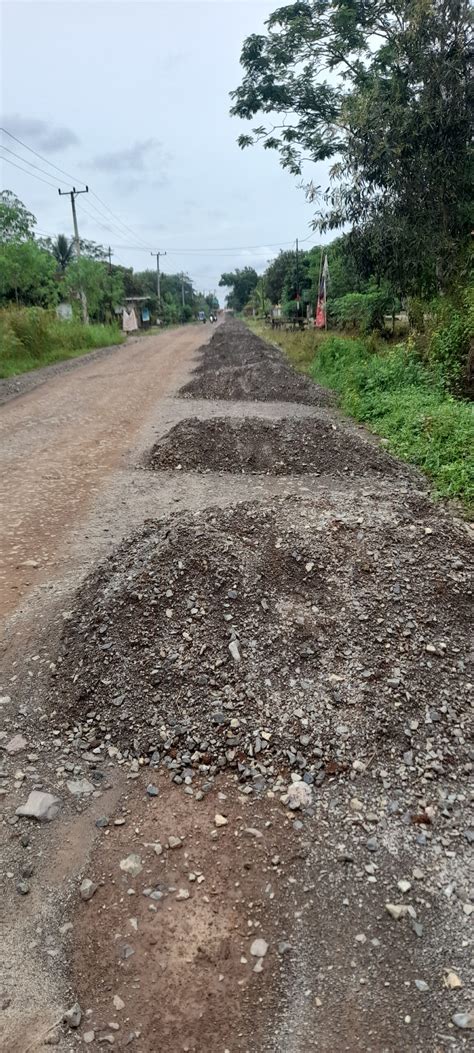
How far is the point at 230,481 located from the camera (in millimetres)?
6164

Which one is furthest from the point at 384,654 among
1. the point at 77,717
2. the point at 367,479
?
the point at 367,479

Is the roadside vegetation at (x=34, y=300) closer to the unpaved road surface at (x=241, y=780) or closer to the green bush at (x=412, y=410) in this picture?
the green bush at (x=412, y=410)

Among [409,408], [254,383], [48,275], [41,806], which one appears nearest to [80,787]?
[41,806]

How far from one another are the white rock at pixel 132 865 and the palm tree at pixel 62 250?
5005cm

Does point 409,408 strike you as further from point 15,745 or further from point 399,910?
point 399,910

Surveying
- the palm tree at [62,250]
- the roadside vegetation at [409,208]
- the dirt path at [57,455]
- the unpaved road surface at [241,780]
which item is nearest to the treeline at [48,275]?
the palm tree at [62,250]

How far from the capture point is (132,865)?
7.40ft

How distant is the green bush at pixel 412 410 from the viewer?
5.87m

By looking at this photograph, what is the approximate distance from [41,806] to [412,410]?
6632 millimetres

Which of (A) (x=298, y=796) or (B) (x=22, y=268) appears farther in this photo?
(B) (x=22, y=268)

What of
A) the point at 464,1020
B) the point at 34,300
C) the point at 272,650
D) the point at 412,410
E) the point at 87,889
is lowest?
the point at 464,1020

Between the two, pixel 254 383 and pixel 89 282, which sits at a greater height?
pixel 89 282

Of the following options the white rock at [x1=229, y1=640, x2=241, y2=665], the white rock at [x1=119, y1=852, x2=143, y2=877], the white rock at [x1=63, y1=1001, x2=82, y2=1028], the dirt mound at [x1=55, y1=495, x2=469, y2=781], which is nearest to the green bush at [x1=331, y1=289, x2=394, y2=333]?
the dirt mound at [x1=55, y1=495, x2=469, y2=781]

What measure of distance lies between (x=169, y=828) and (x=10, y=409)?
961 cm
